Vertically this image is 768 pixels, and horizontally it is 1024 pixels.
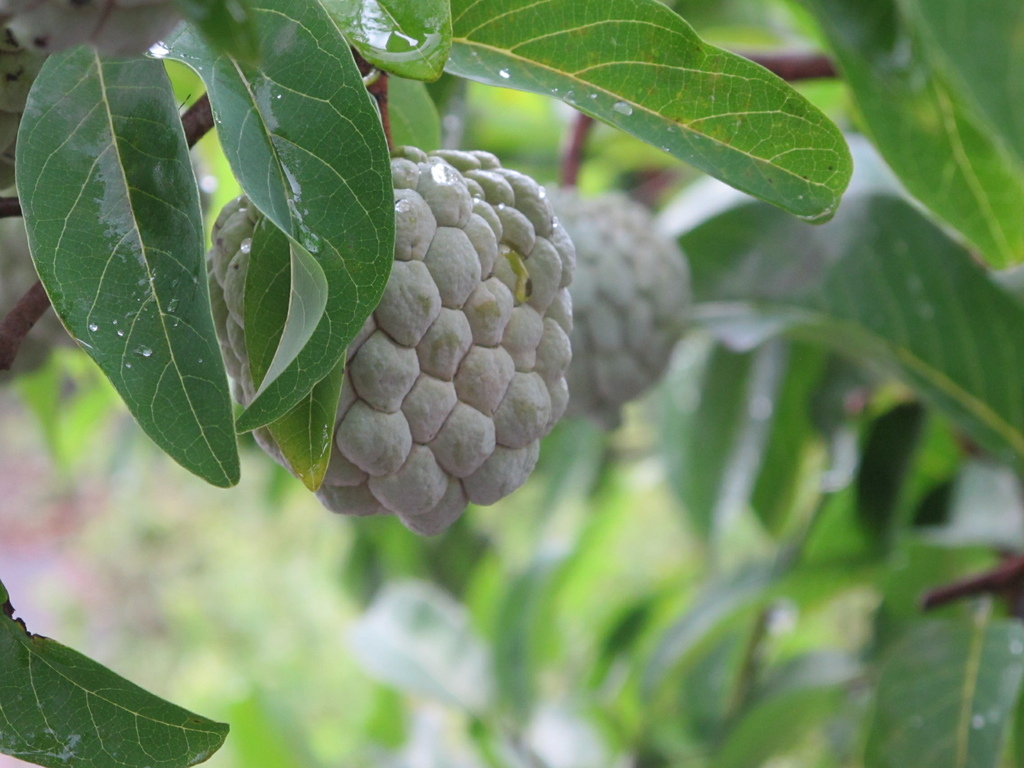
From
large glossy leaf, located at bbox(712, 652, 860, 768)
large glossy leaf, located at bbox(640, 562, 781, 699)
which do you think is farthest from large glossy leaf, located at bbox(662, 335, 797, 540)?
large glossy leaf, located at bbox(712, 652, 860, 768)

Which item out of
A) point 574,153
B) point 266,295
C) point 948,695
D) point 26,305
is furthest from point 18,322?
point 948,695

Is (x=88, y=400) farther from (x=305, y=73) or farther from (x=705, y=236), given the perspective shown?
(x=305, y=73)

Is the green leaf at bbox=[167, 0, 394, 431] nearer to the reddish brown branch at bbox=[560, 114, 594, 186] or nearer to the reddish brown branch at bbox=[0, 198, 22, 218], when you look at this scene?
the reddish brown branch at bbox=[0, 198, 22, 218]

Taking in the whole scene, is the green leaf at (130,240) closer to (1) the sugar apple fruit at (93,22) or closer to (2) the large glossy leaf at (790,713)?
(1) the sugar apple fruit at (93,22)

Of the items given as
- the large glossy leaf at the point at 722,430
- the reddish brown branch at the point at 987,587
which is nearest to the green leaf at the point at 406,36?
the reddish brown branch at the point at 987,587

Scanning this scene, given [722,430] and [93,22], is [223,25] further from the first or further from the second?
[722,430]
